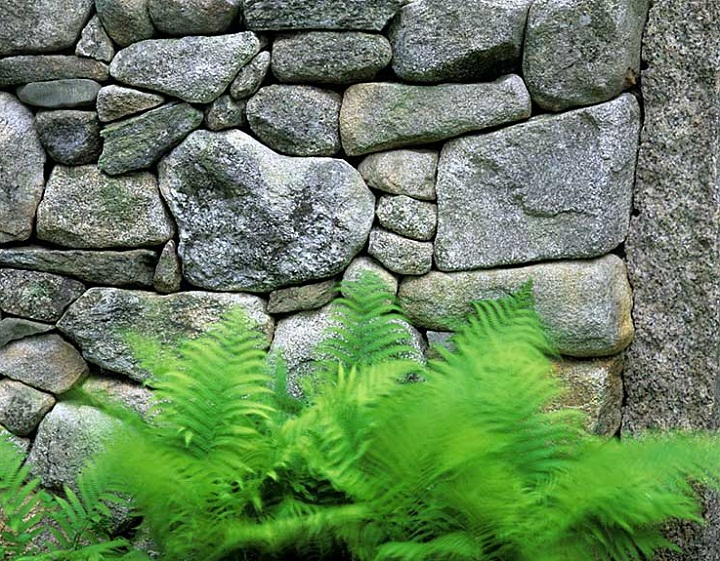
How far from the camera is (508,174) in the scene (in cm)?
219

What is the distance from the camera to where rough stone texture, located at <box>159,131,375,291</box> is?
89.7 inches

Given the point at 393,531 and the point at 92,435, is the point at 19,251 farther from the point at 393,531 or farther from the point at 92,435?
the point at 393,531

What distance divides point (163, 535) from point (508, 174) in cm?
118

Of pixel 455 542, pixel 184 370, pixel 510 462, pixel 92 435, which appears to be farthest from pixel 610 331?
pixel 92 435

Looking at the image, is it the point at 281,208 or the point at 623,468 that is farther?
the point at 281,208

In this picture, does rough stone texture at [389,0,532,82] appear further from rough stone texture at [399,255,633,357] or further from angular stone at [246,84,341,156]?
rough stone texture at [399,255,633,357]

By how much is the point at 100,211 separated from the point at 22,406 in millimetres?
611

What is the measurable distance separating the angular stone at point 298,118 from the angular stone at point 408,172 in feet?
0.46

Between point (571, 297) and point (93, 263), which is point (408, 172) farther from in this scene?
point (93, 263)

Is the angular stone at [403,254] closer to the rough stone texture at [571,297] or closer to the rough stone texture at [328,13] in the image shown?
the rough stone texture at [571,297]

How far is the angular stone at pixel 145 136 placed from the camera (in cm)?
233

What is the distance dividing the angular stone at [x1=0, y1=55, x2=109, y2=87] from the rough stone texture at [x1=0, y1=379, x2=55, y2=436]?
2.86 feet

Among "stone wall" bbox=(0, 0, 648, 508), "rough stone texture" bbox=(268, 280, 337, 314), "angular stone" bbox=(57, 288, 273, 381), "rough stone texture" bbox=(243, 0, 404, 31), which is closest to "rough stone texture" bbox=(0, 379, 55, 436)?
"stone wall" bbox=(0, 0, 648, 508)

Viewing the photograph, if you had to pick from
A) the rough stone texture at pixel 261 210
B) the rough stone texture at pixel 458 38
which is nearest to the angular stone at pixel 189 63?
the rough stone texture at pixel 261 210
